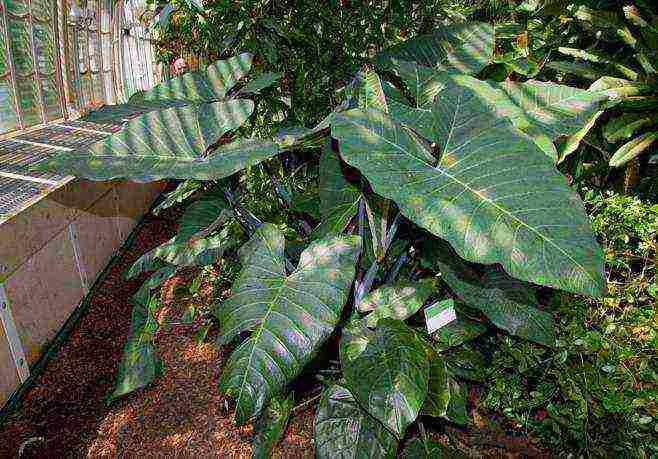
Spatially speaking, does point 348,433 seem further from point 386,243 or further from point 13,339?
point 13,339

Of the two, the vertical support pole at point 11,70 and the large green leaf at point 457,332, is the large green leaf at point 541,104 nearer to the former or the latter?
the large green leaf at point 457,332

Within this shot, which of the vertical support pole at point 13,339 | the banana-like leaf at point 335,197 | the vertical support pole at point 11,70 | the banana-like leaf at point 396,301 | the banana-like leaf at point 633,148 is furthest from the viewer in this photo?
the vertical support pole at point 11,70

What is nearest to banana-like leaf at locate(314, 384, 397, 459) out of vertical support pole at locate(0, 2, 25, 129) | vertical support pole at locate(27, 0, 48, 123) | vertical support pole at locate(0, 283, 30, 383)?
vertical support pole at locate(0, 283, 30, 383)

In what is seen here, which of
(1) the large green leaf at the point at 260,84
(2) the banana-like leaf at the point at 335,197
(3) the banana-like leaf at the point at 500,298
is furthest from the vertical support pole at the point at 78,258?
(3) the banana-like leaf at the point at 500,298

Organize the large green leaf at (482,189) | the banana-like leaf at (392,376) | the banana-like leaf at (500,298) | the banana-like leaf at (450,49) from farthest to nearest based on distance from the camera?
the banana-like leaf at (450,49)
the banana-like leaf at (500,298)
the banana-like leaf at (392,376)
the large green leaf at (482,189)

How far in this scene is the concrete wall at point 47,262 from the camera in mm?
2084

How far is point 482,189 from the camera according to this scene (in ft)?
4.05

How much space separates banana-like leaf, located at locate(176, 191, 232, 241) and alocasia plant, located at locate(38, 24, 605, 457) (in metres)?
0.01

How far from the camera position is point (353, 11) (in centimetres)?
273

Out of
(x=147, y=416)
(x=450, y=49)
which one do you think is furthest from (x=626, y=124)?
(x=147, y=416)

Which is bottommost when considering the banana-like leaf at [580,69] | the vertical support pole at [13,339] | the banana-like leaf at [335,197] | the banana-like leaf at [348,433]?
the vertical support pole at [13,339]

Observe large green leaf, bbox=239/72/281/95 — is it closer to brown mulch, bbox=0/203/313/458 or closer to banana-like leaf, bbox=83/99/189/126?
banana-like leaf, bbox=83/99/189/126

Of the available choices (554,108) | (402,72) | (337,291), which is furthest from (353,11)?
(337,291)

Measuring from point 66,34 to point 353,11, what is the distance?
2409 millimetres
